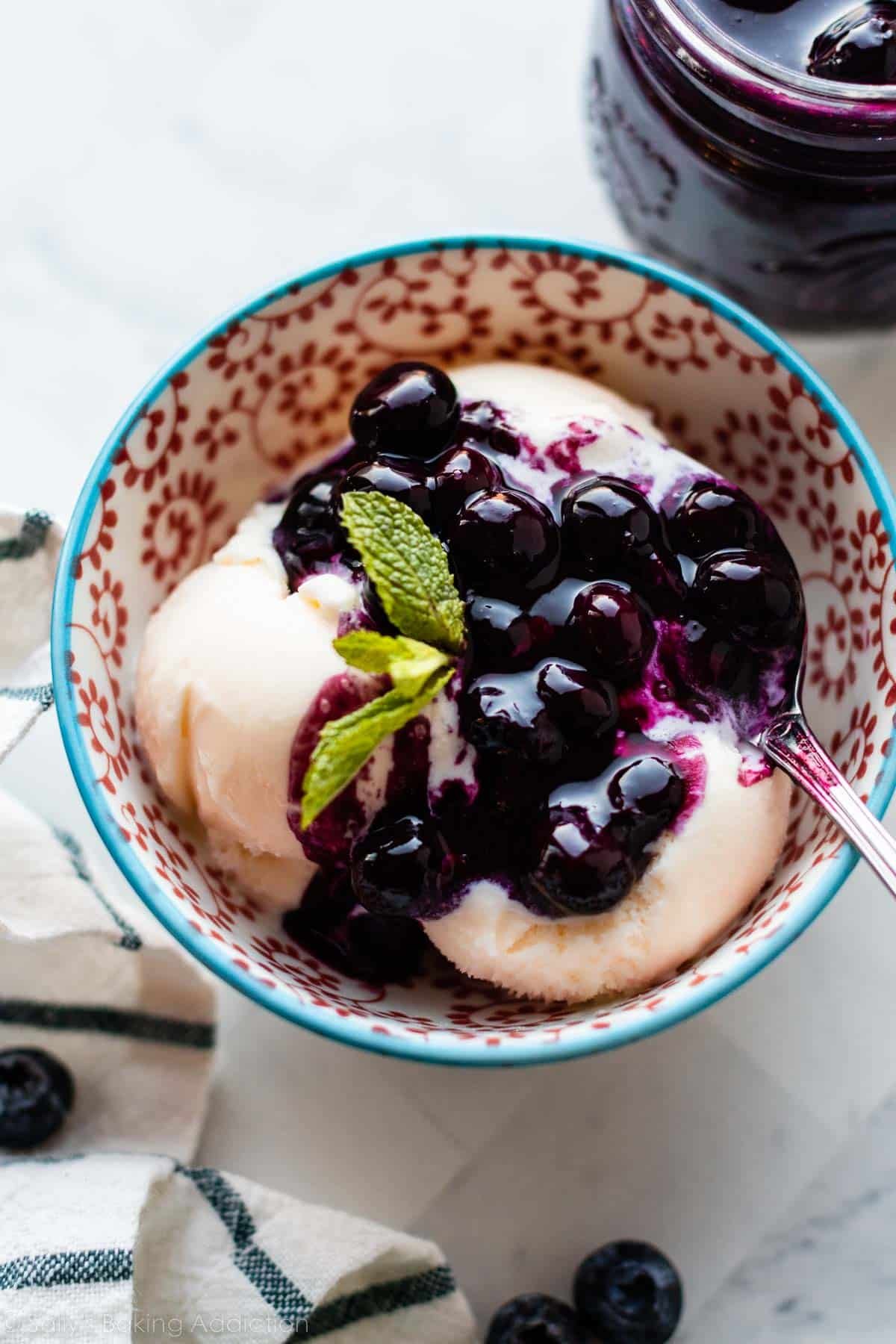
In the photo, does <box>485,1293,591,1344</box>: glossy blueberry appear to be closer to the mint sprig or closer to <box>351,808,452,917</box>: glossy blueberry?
<box>351,808,452,917</box>: glossy blueberry

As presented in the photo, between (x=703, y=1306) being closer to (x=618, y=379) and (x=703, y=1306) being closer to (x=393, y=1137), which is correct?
(x=393, y=1137)

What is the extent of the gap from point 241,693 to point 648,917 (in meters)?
0.42

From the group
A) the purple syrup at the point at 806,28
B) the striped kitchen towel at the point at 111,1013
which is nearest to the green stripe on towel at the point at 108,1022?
the striped kitchen towel at the point at 111,1013

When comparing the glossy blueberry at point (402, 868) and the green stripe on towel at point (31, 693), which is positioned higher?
the glossy blueberry at point (402, 868)

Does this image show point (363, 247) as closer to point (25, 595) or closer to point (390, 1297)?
point (25, 595)

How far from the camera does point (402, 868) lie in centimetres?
117

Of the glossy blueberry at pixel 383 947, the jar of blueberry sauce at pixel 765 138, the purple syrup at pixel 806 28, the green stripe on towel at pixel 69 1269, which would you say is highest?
the purple syrup at pixel 806 28

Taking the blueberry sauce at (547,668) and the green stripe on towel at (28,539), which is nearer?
the blueberry sauce at (547,668)

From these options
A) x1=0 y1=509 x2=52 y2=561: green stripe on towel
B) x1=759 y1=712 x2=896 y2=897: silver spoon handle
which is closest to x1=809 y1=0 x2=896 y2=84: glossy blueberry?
x1=759 y1=712 x2=896 y2=897: silver spoon handle

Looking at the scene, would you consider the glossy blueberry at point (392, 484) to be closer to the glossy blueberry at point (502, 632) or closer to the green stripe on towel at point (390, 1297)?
the glossy blueberry at point (502, 632)

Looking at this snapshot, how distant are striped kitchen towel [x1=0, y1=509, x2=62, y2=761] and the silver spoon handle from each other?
0.74m

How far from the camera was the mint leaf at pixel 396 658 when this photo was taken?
115 centimetres

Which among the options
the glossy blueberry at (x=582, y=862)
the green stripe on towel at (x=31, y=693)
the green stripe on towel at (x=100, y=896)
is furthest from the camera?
the green stripe on towel at (x=100, y=896)

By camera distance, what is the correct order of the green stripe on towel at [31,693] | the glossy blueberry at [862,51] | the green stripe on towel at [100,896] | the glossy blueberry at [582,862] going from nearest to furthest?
the glossy blueberry at [582,862]
the glossy blueberry at [862,51]
the green stripe on towel at [31,693]
the green stripe on towel at [100,896]
